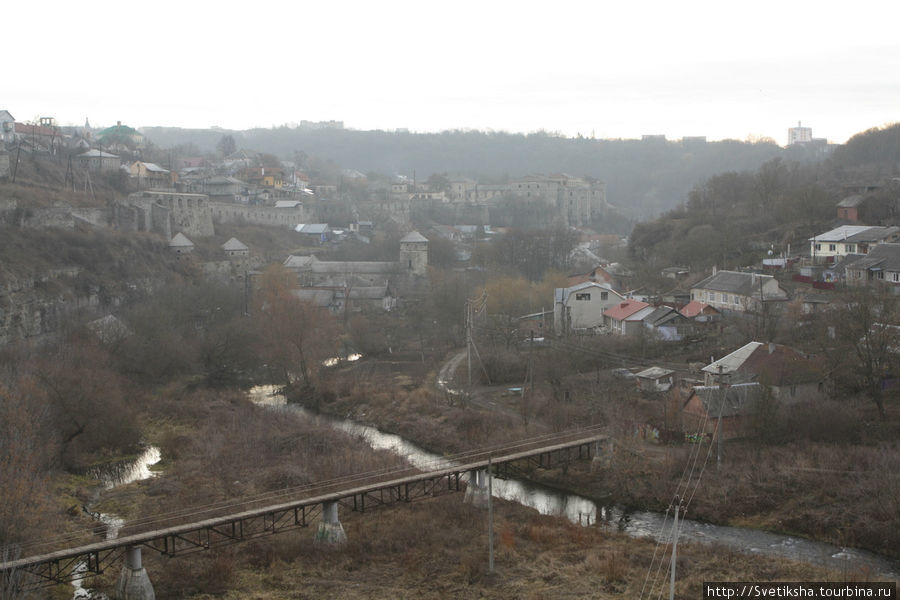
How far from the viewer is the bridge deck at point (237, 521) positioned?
10.2 meters

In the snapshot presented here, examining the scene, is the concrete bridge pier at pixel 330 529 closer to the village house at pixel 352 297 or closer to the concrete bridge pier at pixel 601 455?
the concrete bridge pier at pixel 601 455

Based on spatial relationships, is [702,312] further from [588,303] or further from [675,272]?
[675,272]

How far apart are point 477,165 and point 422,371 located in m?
64.5

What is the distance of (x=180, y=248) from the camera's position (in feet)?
107

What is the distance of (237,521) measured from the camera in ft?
37.3

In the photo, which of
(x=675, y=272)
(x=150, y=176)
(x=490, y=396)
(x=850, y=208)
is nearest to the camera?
(x=490, y=396)

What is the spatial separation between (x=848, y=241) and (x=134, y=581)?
74.9 ft

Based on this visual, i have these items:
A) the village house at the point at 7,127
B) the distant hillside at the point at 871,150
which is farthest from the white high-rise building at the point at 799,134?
the village house at the point at 7,127

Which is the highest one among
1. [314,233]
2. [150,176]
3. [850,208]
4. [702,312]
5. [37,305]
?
[150,176]

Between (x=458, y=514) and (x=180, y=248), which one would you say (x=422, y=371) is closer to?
(x=458, y=514)

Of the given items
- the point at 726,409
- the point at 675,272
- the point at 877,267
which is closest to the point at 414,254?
the point at 675,272

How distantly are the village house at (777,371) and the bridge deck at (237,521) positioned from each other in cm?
344

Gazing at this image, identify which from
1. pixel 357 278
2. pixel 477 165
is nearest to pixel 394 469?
pixel 357 278

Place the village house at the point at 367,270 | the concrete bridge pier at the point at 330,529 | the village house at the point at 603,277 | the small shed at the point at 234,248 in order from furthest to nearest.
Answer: the small shed at the point at 234,248
the village house at the point at 367,270
the village house at the point at 603,277
the concrete bridge pier at the point at 330,529
